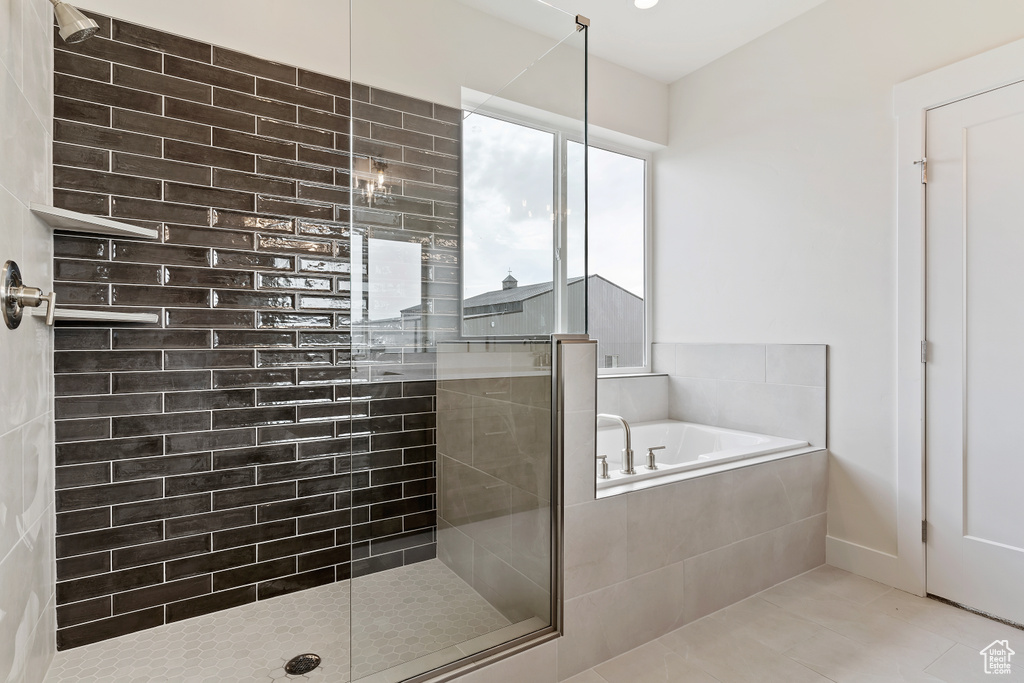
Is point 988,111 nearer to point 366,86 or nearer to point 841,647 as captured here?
point 841,647

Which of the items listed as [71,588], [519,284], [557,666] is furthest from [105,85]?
[557,666]

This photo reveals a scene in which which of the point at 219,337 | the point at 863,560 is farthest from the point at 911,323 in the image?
the point at 219,337

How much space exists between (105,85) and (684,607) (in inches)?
114

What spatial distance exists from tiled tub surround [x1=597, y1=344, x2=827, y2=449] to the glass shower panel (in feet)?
5.01

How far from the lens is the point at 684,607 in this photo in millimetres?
1998

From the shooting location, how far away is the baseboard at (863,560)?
92.7 inches

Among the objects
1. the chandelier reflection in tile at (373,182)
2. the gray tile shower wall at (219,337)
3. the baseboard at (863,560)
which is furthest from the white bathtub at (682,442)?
the chandelier reflection in tile at (373,182)

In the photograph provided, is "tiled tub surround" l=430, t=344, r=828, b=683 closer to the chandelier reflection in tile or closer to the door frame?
the door frame

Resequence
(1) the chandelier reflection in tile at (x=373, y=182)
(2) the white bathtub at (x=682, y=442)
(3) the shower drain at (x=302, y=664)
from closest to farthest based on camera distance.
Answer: (1) the chandelier reflection in tile at (x=373, y=182) < (3) the shower drain at (x=302, y=664) < (2) the white bathtub at (x=682, y=442)

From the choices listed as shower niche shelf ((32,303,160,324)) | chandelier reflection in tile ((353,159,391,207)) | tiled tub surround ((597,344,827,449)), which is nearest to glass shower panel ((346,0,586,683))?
chandelier reflection in tile ((353,159,391,207))

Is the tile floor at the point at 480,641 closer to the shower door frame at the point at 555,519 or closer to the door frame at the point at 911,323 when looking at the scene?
the shower door frame at the point at 555,519

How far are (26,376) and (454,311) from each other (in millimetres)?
1241

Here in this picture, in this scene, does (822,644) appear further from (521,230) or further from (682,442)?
→ (521,230)

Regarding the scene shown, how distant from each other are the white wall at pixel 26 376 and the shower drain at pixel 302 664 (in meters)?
0.69
